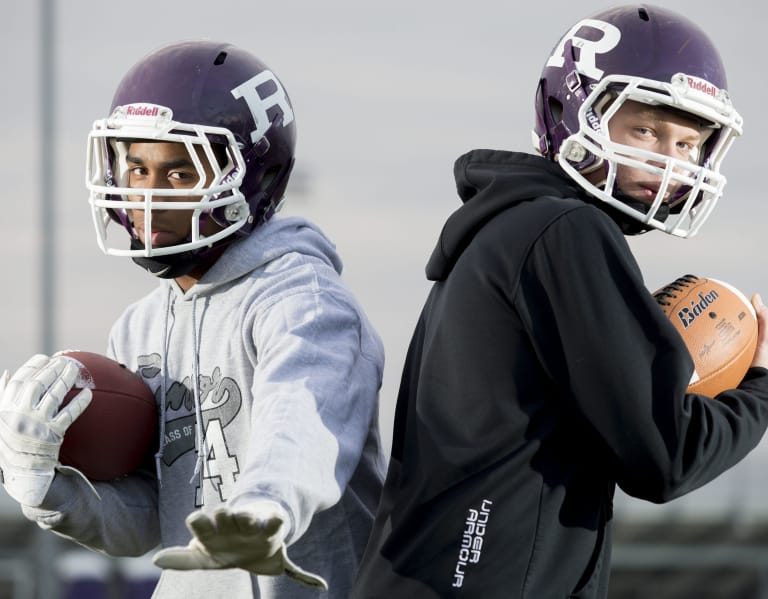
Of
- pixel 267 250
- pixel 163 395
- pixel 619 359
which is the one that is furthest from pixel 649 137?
pixel 163 395

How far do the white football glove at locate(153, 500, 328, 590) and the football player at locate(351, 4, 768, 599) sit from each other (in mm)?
478

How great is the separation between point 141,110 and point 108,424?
88 centimetres

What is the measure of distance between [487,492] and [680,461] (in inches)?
17.6

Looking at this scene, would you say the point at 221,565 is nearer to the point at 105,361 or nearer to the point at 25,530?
the point at 105,361

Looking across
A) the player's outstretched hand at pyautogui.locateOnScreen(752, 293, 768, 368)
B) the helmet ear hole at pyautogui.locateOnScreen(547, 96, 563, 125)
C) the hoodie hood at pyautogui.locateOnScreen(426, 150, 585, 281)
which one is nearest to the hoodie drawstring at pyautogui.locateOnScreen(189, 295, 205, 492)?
the hoodie hood at pyautogui.locateOnScreen(426, 150, 585, 281)

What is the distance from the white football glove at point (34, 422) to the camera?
3.77 m

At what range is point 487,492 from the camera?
11.1ft

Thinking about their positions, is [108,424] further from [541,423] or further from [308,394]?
[541,423]

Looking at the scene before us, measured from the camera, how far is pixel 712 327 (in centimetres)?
377

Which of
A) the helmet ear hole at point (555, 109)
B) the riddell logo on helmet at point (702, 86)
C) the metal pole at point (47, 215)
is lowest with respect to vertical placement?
the metal pole at point (47, 215)

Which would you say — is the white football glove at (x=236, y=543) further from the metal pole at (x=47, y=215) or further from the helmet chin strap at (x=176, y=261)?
the metal pole at (x=47, y=215)

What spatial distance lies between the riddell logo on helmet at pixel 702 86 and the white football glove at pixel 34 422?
5.88 ft

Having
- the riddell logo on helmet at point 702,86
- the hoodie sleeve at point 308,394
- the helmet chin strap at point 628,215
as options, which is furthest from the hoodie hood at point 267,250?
the riddell logo on helmet at point 702,86

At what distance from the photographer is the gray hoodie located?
357cm
